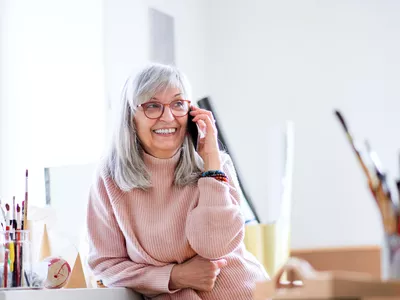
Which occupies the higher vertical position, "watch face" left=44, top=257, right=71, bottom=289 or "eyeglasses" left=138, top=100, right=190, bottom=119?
"eyeglasses" left=138, top=100, right=190, bottom=119

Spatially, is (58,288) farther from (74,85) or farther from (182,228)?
(74,85)

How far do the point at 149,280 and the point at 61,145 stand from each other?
1.19 meters

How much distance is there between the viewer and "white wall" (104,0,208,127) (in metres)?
2.97

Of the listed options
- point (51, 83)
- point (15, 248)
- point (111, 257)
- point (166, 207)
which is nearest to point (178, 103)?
point (166, 207)

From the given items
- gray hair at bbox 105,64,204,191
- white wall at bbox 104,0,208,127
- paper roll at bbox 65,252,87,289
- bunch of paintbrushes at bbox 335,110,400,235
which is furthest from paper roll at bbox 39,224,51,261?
bunch of paintbrushes at bbox 335,110,400,235

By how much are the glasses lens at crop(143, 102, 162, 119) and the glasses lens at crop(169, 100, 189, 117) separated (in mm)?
32

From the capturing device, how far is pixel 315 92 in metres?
3.34

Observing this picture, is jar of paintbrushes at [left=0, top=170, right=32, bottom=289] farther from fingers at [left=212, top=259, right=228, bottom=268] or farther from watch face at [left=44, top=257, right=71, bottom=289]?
fingers at [left=212, top=259, right=228, bottom=268]

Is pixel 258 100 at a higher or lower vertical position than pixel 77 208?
higher

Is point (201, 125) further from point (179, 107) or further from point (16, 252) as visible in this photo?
point (16, 252)

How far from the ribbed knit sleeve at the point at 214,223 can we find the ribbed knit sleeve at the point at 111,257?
3.8 inches

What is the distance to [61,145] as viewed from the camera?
2922 mm

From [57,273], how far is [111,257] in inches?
5.4

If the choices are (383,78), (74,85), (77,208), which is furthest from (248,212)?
(383,78)
